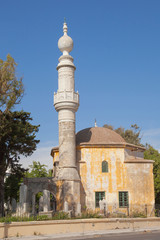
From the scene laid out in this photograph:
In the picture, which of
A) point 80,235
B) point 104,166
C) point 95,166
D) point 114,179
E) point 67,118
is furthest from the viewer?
point 104,166

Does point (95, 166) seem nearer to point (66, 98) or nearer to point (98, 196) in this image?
point (98, 196)

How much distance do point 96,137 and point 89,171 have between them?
3.67m

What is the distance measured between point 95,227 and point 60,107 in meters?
13.3

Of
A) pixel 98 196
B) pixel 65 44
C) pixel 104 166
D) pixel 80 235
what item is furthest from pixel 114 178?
pixel 65 44

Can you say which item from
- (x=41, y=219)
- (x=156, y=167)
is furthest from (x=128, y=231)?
(x=156, y=167)

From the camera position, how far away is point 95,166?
27578 mm

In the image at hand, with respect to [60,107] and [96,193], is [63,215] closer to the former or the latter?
[96,193]

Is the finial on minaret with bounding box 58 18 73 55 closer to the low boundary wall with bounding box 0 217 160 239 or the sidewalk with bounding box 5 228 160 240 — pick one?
the low boundary wall with bounding box 0 217 160 239

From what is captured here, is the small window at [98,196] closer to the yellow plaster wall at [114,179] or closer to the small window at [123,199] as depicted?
the yellow plaster wall at [114,179]

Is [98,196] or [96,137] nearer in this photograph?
[98,196]

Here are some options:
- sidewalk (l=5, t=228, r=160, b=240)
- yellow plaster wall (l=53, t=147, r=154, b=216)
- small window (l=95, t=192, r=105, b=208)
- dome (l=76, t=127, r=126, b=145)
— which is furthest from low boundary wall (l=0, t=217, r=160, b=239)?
dome (l=76, t=127, r=126, b=145)

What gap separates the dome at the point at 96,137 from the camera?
2820 cm

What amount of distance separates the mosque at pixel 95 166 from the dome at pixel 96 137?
0.32 ft

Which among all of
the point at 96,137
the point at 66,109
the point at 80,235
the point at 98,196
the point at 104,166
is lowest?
the point at 80,235
